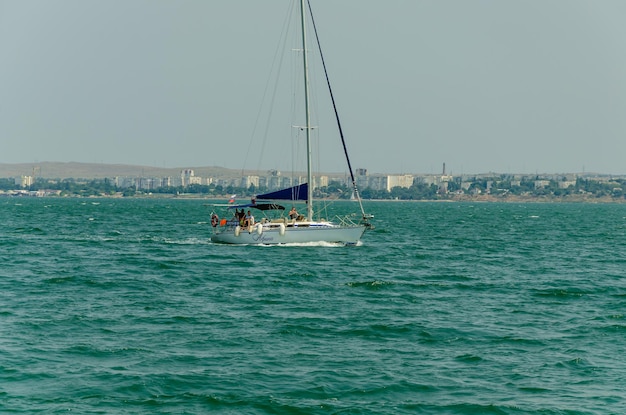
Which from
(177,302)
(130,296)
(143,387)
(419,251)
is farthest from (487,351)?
(419,251)

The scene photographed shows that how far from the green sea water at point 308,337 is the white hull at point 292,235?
633 centimetres

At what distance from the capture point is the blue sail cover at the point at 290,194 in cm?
5588

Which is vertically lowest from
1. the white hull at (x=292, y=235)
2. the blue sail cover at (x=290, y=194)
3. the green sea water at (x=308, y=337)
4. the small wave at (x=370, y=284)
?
the green sea water at (x=308, y=337)

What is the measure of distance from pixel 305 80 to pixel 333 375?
131 ft

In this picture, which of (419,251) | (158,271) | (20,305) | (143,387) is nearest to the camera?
(143,387)

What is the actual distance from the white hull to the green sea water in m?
6.33

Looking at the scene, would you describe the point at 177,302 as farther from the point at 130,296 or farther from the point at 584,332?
the point at 584,332

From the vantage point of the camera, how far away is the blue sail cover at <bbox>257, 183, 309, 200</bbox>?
183 ft

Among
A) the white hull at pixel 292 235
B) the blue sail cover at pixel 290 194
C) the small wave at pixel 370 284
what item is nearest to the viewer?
the small wave at pixel 370 284

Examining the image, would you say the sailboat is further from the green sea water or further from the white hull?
the green sea water

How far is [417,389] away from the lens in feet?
64.4

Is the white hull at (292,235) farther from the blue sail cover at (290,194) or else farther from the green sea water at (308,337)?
the green sea water at (308,337)

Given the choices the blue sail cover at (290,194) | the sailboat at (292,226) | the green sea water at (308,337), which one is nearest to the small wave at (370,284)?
the green sea water at (308,337)

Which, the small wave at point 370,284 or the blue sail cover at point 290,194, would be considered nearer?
the small wave at point 370,284
